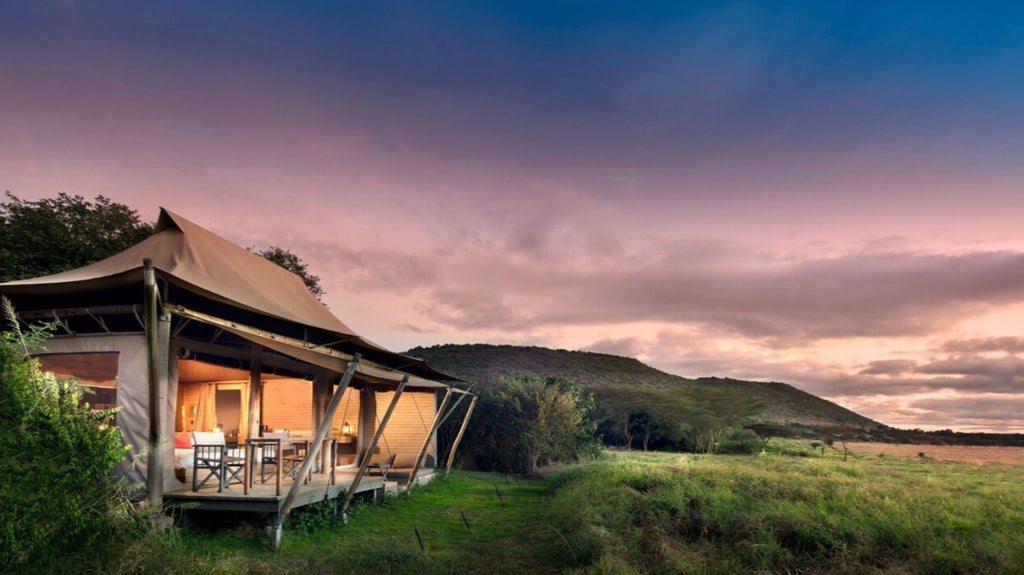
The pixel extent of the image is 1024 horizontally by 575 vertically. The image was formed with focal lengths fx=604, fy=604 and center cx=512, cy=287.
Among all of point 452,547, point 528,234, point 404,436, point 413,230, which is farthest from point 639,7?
point 404,436

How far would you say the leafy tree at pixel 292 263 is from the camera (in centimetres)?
2280

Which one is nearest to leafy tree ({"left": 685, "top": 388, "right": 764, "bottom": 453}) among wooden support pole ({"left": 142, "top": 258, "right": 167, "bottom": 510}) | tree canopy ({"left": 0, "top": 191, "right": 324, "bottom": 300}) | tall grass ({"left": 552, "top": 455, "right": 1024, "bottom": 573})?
tall grass ({"left": 552, "top": 455, "right": 1024, "bottom": 573})

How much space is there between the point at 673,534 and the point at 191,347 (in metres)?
8.07

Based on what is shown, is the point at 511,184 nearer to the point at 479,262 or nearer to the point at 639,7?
the point at 639,7

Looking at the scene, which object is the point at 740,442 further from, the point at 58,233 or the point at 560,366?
the point at 560,366

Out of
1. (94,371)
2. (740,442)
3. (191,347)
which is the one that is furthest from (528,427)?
(94,371)

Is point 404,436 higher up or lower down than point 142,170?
lower down

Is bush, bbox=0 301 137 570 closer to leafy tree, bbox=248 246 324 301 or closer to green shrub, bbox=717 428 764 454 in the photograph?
leafy tree, bbox=248 246 324 301

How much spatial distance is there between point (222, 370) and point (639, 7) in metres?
11.4

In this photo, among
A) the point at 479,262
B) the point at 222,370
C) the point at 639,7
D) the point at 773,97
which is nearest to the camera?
the point at 639,7

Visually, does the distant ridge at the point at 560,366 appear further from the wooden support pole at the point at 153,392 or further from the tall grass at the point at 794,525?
the wooden support pole at the point at 153,392

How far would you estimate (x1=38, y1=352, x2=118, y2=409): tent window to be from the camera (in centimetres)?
862

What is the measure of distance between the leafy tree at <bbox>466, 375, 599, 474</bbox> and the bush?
48.9 feet

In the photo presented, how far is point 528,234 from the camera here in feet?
57.8
